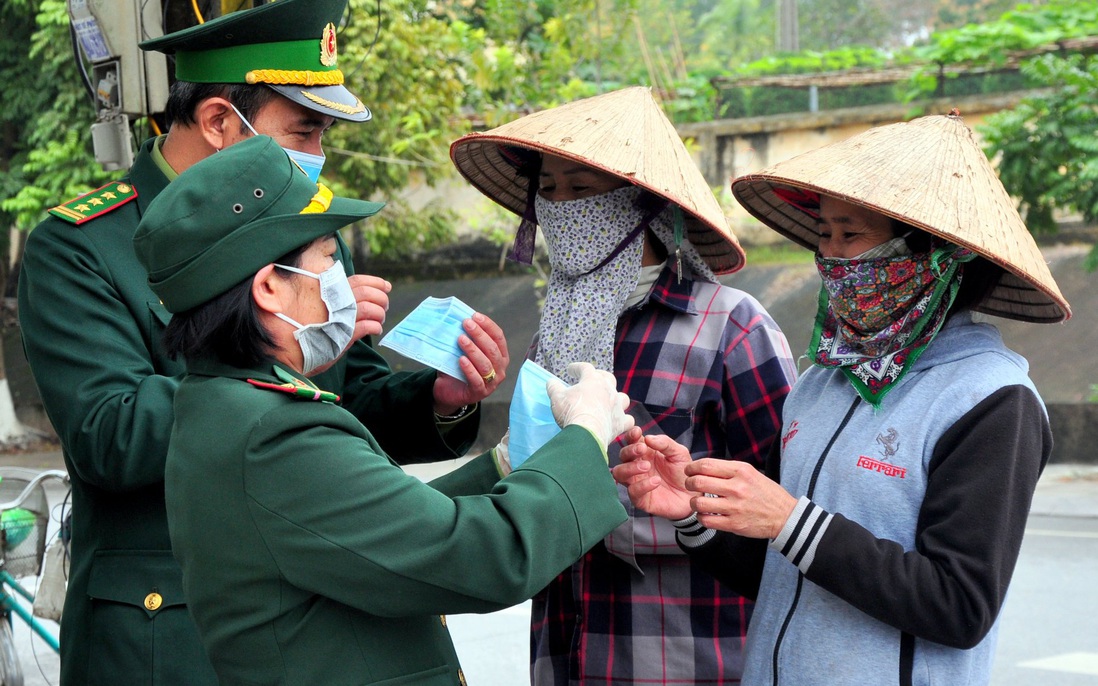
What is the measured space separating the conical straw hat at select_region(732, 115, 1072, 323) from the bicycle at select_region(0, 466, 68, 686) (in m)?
3.30

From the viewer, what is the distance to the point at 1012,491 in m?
1.82

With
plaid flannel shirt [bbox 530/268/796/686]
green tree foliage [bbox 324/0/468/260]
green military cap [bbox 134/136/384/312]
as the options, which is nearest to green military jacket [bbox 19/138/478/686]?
green military cap [bbox 134/136/384/312]

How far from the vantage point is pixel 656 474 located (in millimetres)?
2277

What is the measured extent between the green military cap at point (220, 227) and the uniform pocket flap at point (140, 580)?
68 cm

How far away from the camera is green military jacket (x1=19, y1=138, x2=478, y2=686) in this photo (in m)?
2.02

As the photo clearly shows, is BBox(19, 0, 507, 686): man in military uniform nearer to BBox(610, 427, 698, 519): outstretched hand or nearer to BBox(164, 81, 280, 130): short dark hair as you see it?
BBox(164, 81, 280, 130): short dark hair

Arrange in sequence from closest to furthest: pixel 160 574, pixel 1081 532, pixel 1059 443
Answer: pixel 160 574 < pixel 1081 532 < pixel 1059 443

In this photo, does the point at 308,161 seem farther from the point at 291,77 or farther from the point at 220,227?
the point at 220,227

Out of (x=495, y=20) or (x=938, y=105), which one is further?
(x=938, y=105)

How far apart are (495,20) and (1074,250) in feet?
20.1

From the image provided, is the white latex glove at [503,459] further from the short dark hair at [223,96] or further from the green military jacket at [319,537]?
the short dark hair at [223,96]

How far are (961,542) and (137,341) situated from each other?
4.95ft

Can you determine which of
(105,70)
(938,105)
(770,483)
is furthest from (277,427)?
(938,105)

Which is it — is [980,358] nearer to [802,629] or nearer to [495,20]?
[802,629]
